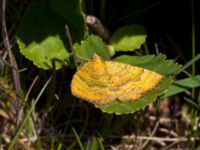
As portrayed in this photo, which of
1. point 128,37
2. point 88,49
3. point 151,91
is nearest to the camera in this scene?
point 151,91

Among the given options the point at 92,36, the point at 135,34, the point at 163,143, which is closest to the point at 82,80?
the point at 92,36

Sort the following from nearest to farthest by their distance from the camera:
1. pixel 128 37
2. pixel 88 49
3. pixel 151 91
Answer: pixel 151 91, pixel 88 49, pixel 128 37

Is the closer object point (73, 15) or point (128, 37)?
point (73, 15)

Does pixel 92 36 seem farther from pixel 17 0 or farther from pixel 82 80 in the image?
pixel 17 0

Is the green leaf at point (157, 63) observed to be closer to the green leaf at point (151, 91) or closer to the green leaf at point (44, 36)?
the green leaf at point (151, 91)

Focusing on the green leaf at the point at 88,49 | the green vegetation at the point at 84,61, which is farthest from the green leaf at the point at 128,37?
the green leaf at the point at 88,49

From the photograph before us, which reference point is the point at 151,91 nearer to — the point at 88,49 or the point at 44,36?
the point at 88,49

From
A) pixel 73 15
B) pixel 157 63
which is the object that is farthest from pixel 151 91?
pixel 73 15
